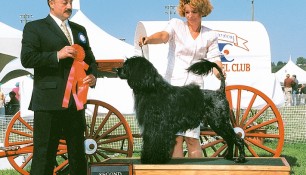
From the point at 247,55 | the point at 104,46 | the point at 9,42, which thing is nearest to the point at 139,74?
the point at 247,55

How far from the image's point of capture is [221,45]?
6055mm

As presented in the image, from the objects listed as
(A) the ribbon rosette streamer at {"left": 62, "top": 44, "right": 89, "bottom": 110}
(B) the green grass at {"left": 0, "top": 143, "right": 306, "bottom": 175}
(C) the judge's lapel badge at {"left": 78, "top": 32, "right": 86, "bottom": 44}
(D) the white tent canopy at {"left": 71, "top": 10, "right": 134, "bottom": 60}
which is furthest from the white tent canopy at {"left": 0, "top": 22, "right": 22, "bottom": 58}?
(A) the ribbon rosette streamer at {"left": 62, "top": 44, "right": 89, "bottom": 110}

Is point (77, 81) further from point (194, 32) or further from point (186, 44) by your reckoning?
point (194, 32)

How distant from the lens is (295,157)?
621 centimetres

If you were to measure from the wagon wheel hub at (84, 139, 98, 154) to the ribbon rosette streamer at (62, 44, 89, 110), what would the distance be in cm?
133

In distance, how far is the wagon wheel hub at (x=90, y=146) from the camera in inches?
171

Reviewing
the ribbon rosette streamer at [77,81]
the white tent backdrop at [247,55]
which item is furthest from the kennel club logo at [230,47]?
the ribbon rosette streamer at [77,81]

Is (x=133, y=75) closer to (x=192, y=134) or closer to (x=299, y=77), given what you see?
(x=192, y=134)

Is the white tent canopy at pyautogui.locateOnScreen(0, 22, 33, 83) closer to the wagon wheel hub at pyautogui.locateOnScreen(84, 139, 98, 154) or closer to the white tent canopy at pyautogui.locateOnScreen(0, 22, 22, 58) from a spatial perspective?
the white tent canopy at pyautogui.locateOnScreen(0, 22, 22, 58)

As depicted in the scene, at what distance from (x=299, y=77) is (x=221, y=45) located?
23.1 m

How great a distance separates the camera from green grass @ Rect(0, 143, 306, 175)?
529 centimetres

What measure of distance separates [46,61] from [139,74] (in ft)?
2.10

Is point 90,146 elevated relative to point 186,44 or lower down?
lower down

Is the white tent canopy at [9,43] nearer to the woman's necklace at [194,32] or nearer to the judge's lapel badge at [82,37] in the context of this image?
the woman's necklace at [194,32]
